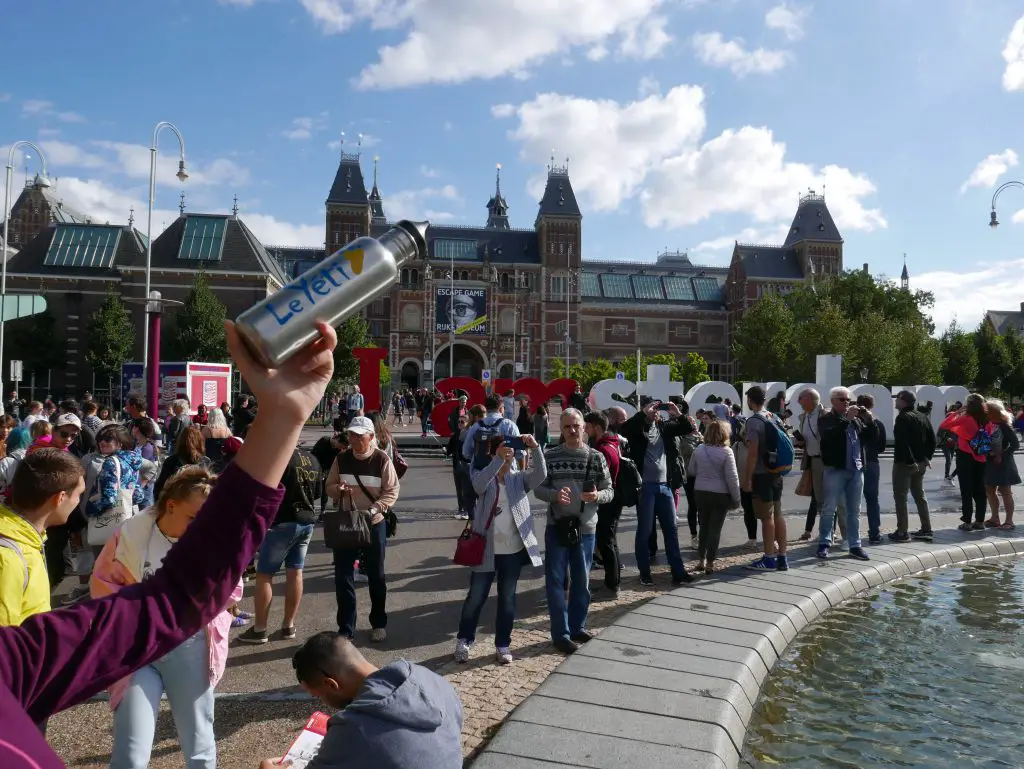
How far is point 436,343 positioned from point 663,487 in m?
54.9

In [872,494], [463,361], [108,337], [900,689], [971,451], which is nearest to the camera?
[900,689]

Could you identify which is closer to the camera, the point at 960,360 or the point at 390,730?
the point at 390,730

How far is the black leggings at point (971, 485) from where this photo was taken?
30.6ft

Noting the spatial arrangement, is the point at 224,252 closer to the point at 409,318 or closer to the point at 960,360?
the point at 409,318

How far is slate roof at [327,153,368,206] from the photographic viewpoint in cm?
6034

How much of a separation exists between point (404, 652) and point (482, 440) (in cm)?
315

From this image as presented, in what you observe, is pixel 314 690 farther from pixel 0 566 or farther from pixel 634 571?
pixel 634 571

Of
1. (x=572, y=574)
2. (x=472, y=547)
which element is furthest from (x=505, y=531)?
(x=572, y=574)

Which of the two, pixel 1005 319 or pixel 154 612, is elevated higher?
pixel 1005 319

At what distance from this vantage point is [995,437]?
949 cm

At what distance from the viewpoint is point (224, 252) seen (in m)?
41.9

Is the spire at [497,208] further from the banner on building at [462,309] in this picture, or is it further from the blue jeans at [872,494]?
the blue jeans at [872,494]

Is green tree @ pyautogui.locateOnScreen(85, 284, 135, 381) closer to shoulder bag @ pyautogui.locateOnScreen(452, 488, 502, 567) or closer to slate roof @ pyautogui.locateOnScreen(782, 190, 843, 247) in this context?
shoulder bag @ pyautogui.locateOnScreen(452, 488, 502, 567)

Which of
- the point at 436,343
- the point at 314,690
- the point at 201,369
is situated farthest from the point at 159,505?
the point at 436,343
